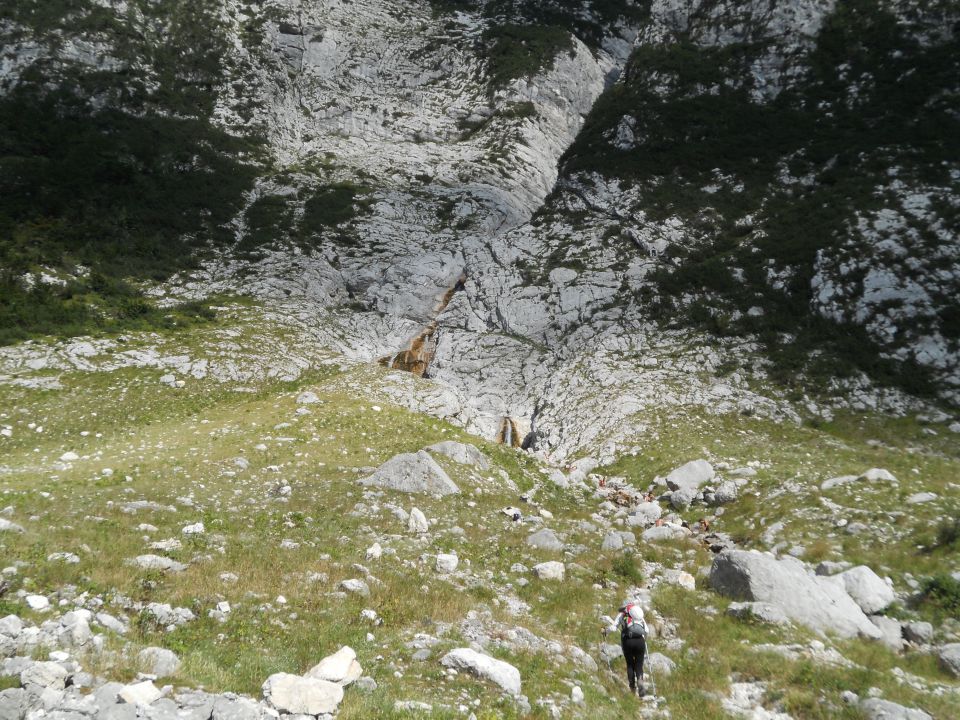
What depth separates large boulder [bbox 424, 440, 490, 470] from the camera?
73.2ft

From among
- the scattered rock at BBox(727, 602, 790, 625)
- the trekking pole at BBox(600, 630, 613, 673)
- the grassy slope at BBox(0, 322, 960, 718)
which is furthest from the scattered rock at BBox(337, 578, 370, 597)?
the scattered rock at BBox(727, 602, 790, 625)

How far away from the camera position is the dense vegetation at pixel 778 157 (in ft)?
119

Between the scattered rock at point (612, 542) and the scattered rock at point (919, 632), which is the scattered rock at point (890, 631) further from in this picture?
the scattered rock at point (612, 542)

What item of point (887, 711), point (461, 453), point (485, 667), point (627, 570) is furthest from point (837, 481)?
point (485, 667)

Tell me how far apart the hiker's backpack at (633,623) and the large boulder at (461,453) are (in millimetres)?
12615

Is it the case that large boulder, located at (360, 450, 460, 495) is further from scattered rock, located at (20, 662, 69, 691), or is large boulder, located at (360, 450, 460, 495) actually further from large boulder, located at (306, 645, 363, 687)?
scattered rock, located at (20, 662, 69, 691)

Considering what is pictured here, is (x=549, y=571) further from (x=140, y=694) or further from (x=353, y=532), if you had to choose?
(x=140, y=694)

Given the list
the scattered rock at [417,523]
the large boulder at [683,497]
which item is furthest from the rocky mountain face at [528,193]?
Answer: the scattered rock at [417,523]

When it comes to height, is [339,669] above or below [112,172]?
below

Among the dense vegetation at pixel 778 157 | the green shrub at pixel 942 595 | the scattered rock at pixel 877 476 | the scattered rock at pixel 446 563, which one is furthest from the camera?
the dense vegetation at pixel 778 157

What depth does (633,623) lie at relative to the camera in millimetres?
9781

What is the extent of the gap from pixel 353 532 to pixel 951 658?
13.6 meters

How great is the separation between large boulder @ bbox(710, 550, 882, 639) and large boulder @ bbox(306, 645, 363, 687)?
999cm

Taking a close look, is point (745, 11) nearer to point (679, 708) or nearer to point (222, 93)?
point (222, 93)
